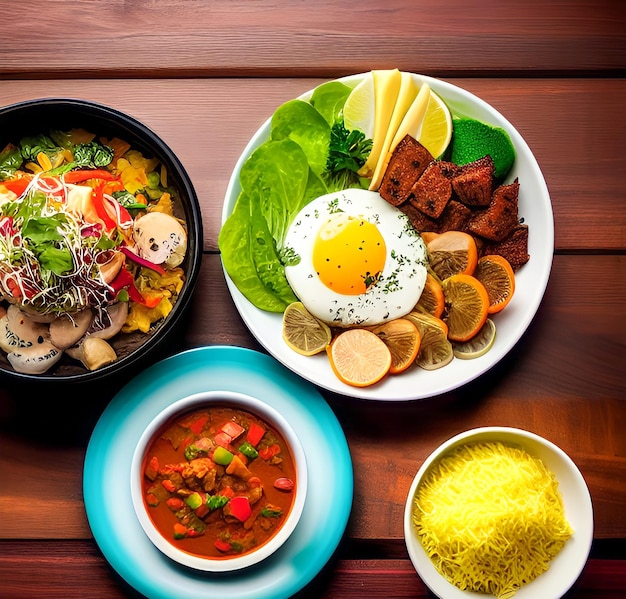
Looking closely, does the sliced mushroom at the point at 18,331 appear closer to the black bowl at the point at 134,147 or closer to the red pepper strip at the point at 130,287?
the black bowl at the point at 134,147

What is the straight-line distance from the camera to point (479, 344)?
222 centimetres

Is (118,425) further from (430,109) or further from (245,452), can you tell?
(430,109)

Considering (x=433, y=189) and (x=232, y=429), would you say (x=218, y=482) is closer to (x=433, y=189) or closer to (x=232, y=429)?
(x=232, y=429)

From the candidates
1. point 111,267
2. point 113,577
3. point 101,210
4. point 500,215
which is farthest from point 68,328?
point 500,215

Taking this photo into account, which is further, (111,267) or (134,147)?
(134,147)

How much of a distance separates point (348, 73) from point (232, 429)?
1212mm

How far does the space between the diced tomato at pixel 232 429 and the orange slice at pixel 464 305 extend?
26.9 inches

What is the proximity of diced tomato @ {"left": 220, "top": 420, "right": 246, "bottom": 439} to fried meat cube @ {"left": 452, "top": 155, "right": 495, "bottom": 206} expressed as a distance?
951 mm

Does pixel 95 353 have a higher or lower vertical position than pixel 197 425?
higher

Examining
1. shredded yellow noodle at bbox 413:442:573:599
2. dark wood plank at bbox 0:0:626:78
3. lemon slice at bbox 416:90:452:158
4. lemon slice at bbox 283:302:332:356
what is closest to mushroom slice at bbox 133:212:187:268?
lemon slice at bbox 283:302:332:356

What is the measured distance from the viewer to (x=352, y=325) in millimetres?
2285

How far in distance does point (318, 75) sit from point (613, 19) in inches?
39.7

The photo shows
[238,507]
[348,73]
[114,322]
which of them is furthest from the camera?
[348,73]

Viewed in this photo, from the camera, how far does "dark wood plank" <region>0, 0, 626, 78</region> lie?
8.06 feet
